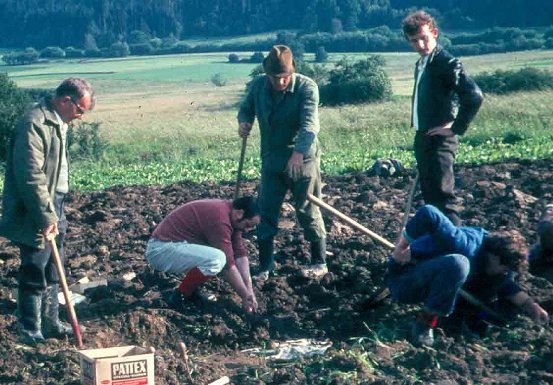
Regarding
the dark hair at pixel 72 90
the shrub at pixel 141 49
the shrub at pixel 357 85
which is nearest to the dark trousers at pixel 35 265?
the dark hair at pixel 72 90

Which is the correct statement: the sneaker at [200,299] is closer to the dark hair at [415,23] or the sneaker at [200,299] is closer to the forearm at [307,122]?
the forearm at [307,122]

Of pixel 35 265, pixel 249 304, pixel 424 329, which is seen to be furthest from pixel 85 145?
pixel 424 329

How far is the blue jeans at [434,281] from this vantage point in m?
6.52

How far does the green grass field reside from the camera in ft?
54.0

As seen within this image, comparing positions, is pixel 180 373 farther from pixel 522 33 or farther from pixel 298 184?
pixel 522 33

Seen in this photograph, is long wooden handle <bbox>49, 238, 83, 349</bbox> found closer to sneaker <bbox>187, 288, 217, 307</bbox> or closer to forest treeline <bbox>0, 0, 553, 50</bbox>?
sneaker <bbox>187, 288, 217, 307</bbox>

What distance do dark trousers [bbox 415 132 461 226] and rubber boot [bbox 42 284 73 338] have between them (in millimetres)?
2939

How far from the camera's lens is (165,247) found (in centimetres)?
752

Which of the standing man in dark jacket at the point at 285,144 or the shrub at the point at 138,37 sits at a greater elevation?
the standing man in dark jacket at the point at 285,144

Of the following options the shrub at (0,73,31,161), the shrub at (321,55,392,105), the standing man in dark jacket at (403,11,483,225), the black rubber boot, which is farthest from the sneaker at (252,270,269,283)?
the shrub at (321,55,392,105)

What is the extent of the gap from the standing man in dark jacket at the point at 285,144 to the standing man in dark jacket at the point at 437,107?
35.8 inches

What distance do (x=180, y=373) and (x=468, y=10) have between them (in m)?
54.9

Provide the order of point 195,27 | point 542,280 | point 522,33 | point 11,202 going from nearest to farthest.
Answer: point 11,202 → point 542,280 → point 522,33 → point 195,27

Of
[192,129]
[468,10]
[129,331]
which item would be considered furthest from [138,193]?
[468,10]
